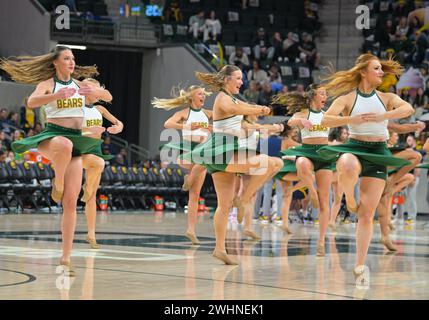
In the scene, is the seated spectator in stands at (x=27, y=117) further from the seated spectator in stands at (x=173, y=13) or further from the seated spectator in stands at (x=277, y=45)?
the seated spectator in stands at (x=277, y=45)

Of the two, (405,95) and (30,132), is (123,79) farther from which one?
(405,95)

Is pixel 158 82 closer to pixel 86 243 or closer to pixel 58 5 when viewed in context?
pixel 58 5

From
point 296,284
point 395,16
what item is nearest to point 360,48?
point 395,16

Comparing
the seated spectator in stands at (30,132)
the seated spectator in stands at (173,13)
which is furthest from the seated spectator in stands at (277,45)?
the seated spectator in stands at (30,132)

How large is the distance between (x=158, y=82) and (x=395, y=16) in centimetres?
736

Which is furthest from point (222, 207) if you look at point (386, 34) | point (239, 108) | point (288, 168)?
point (386, 34)

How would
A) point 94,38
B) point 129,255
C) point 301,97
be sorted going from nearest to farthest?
point 129,255, point 301,97, point 94,38

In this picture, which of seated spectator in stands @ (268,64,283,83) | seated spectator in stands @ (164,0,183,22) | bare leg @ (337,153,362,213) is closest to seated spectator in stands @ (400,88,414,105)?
seated spectator in stands @ (268,64,283,83)

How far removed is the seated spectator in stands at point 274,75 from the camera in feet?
80.3

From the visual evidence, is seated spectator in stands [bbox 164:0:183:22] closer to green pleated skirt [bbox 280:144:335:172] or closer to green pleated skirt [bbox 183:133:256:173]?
green pleated skirt [bbox 280:144:335:172]

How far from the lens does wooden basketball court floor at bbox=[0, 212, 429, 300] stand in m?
6.03

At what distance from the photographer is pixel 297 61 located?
26.1m

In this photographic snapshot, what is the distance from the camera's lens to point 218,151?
26.1ft

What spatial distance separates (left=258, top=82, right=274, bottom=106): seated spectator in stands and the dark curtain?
5159mm
